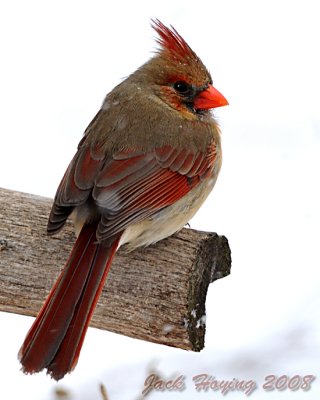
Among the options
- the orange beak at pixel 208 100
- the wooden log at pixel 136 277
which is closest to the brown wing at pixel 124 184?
the wooden log at pixel 136 277

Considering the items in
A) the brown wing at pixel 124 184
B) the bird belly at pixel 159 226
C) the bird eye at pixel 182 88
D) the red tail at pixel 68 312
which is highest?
the bird eye at pixel 182 88

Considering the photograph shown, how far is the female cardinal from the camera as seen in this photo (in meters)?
3.69

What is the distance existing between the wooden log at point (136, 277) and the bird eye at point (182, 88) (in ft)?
2.41

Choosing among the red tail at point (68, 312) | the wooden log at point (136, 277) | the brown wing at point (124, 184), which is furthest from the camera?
the brown wing at point (124, 184)


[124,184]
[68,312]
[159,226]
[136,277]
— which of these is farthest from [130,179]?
[68,312]

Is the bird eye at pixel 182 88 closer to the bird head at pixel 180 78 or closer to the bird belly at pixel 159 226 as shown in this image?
the bird head at pixel 180 78

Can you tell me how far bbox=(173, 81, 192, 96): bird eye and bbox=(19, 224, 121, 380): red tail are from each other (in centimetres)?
98

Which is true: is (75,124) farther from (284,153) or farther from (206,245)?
(206,245)

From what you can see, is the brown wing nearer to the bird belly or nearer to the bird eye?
the bird belly

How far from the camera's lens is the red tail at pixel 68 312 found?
3.61 m

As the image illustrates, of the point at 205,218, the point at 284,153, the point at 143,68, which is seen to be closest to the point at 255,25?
the point at 284,153

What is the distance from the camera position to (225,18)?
24.8 ft

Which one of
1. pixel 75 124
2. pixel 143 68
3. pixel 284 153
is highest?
pixel 143 68

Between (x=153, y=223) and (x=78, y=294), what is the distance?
0.55 meters
